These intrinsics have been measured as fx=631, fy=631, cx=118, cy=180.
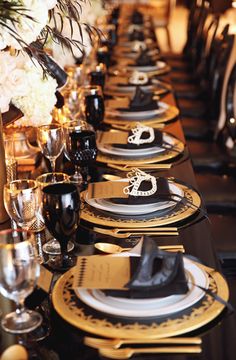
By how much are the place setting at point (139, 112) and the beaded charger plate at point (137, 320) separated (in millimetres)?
1347

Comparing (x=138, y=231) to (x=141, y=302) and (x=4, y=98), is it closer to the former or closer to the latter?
(x=141, y=302)

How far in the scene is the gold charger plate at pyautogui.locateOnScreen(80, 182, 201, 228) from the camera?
151cm

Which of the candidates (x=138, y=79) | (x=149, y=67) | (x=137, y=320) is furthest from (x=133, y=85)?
(x=137, y=320)

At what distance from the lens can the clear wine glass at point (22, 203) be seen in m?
1.31

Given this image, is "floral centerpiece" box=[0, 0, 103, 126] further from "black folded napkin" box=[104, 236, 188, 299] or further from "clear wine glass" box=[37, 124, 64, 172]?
"black folded napkin" box=[104, 236, 188, 299]

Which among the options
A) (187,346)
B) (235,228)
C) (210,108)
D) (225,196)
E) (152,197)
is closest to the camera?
(187,346)

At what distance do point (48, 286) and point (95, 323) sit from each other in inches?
7.5

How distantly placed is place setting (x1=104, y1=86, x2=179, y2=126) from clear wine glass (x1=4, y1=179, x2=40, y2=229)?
1127 millimetres

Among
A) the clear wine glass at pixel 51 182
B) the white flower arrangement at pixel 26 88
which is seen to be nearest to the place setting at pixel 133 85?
the white flower arrangement at pixel 26 88

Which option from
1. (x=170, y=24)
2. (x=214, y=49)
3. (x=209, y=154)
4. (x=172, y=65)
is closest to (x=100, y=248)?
(x=209, y=154)

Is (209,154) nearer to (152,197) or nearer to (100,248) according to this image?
(152,197)

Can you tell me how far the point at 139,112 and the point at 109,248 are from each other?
117 cm

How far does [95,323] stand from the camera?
3.56 feet

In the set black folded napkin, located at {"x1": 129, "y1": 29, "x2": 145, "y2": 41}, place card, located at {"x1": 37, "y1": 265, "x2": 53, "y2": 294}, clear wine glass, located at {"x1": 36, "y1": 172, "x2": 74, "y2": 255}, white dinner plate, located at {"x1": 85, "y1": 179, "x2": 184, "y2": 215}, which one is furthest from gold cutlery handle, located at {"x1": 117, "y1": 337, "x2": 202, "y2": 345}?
black folded napkin, located at {"x1": 129, "y1": 29, "x2": 145, "y2": 41}
